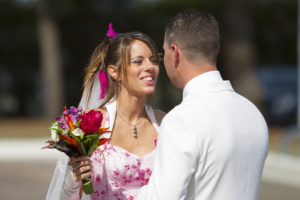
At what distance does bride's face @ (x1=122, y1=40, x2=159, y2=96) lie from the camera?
3762 millimetres

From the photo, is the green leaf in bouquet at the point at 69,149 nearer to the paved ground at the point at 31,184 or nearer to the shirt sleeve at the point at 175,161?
the shirt sleeve at the point at 175,161

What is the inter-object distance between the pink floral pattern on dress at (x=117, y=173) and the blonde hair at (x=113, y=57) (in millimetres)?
444

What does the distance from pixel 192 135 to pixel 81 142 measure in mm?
1013

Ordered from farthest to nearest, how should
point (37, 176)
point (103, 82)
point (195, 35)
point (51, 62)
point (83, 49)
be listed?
point (83, 49)
point (51, 62)
point (37, 176)
point (103, 82)
point (195, 35)

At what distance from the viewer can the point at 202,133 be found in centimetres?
246

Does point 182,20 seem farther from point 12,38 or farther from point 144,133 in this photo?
point 12,38

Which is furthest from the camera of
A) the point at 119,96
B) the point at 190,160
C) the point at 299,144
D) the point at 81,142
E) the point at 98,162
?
the point at 299,144

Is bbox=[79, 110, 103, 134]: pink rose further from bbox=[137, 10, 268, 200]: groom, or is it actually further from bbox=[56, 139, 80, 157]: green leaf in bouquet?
bbox=[137, 10, 268, 200]: groom

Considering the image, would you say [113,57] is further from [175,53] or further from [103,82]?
[175,53]

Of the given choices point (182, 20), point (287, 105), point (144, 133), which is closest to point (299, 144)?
point (287, 105)

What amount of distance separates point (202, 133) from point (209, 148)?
7cm

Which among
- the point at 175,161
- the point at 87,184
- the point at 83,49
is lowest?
the point at 83,49

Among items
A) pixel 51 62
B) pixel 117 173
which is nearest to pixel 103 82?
pixel 117 173

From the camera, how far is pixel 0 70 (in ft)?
122
